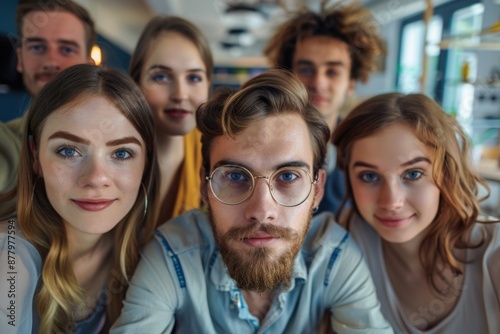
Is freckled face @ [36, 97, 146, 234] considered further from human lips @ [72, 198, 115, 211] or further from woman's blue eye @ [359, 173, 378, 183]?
woman's blue eye @ [359, 173, 378, 183]

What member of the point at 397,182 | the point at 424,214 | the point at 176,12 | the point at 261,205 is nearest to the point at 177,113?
the point at 261,205

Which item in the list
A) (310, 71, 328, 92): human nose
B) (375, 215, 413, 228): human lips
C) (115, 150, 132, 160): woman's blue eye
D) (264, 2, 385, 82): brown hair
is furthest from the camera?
(264, 2, 385, 82): brown hair

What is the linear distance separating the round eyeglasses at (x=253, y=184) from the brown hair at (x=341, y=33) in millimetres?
1138

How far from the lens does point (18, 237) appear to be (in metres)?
1.12

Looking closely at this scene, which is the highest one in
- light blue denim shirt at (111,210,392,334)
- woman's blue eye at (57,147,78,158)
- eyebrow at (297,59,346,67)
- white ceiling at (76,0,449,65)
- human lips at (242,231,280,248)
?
white ceiling at (76,0,449,65)

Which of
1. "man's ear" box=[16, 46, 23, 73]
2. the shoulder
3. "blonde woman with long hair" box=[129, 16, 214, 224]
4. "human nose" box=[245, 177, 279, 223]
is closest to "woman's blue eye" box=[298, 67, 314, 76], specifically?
"blonde woman with long hair" box=[129, 16, 214, 224]

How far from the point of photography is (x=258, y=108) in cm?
111

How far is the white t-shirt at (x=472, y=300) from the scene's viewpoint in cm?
119

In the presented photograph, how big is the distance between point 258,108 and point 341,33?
1246 mm

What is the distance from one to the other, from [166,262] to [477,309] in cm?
95

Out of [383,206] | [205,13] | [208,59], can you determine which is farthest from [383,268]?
[205,13]

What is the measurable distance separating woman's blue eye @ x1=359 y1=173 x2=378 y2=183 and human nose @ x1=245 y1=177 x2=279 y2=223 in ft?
1.27

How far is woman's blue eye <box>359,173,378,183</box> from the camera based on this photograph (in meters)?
1.29

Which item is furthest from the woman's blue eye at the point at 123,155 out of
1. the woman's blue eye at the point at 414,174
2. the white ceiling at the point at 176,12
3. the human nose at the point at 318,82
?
the white ceiling at the point at 176,12
